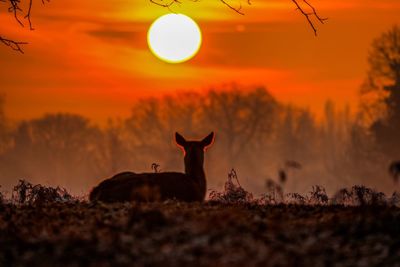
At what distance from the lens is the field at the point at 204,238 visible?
9633 mm

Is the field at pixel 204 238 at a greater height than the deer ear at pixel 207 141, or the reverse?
the deer ear at pixel 207 141

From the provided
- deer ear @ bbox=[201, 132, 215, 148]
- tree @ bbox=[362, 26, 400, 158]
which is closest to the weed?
deer ear @ bbox=[201, 132, 215, 148]

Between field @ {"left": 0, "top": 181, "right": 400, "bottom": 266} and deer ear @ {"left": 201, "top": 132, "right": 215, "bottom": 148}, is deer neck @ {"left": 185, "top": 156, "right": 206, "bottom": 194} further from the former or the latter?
field @ {"left": 0, "top": 181, "right": 400, "bottom": 266}

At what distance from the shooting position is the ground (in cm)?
963

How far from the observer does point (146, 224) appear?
1081cm

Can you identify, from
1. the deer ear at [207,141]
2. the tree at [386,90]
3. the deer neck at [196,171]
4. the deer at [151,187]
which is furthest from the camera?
the tree at [386,90]

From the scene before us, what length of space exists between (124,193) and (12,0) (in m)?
3.86

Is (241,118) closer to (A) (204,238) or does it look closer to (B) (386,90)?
(B) (386,90)

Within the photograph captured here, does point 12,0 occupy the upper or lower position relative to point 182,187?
upper

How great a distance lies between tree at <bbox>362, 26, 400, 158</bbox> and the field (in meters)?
56.6

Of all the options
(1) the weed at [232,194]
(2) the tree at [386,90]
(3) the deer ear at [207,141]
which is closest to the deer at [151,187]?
(1) the weed at [232,194]

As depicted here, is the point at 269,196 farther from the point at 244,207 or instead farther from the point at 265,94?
the point at 265,94

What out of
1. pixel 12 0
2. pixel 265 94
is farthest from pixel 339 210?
pixel 265 94

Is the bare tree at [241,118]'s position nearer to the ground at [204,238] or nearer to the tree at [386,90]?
the tree at [386,90]
